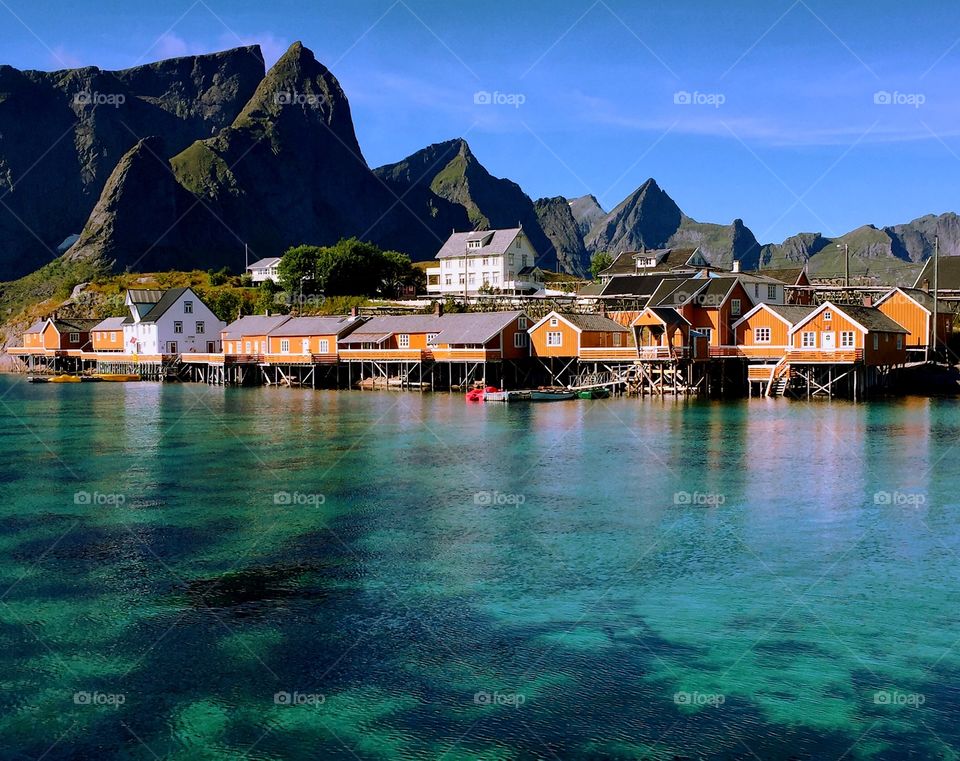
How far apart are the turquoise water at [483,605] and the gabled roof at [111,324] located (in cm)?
7704

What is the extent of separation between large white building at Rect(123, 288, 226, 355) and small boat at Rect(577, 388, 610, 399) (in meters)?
53.2

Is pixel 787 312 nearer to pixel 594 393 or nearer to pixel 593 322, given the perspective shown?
pixel 593 322

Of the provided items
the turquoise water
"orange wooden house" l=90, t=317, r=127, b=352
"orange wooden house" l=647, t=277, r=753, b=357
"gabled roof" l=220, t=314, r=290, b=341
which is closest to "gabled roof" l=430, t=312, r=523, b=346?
"orange wooden house" l=647, t=277, r=753, b=357

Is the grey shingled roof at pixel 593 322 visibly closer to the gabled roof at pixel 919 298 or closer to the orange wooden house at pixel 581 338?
the orange wooden house at pixel 581 338

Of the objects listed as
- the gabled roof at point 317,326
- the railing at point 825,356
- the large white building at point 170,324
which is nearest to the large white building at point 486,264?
the gabled roof at point 317,326

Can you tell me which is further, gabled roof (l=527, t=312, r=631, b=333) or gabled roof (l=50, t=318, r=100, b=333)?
gabled roof (l=50, t=318, r=100, b=333)

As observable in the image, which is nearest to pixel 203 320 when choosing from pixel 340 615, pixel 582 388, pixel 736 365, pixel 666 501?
pixel 582 388

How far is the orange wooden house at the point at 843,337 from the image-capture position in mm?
62125

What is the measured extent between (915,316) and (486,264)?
54.5 metres

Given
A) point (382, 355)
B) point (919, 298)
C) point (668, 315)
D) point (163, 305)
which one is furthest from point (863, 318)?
point (163, 305)

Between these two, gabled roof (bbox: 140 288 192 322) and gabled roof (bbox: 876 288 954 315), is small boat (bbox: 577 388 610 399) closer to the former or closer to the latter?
gabled roof (bbox: 876 288 954 315)

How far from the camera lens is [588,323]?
71.9 m

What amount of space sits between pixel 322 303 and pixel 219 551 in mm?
86785

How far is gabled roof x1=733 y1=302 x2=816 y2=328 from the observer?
2613 inches
